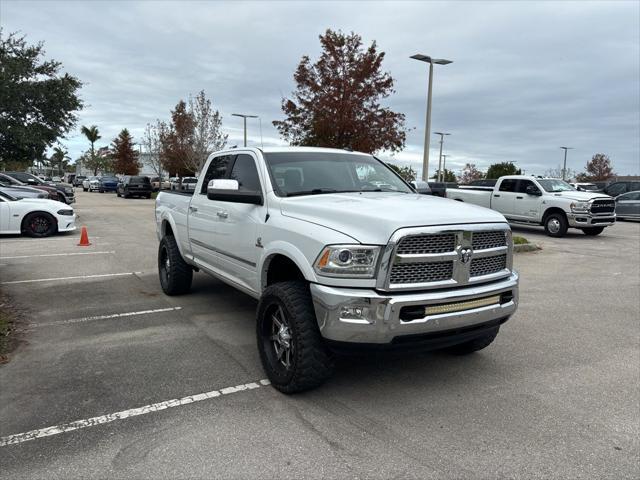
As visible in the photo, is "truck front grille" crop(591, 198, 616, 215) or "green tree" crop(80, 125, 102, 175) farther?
"green tree" crop(80, 125, 102, 175)

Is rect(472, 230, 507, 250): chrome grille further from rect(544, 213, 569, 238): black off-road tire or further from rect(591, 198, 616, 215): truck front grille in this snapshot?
rect(591, 198, 616, 215): truck front grille

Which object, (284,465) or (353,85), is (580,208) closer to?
(353,85)

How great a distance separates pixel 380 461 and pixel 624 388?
2413 millimetres

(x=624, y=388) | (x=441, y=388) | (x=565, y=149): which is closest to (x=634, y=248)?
(x=624, y=388)

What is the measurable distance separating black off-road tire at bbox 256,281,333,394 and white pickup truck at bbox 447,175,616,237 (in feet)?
45.1

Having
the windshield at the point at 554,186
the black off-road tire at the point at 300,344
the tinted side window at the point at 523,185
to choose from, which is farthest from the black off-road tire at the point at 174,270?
the windshield at the point at 554,186

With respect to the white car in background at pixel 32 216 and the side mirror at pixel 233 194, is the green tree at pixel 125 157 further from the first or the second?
the side mirror at pixel 233 194

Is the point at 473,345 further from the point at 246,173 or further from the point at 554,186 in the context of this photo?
the point at 554,186

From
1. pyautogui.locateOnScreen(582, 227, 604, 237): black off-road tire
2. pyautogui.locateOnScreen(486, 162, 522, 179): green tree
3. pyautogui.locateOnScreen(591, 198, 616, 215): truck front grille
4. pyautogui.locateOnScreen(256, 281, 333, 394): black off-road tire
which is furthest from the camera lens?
pyautogui.locateOnScreen(486, 162, 522, 179): green tree

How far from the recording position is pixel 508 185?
17094 millimetres

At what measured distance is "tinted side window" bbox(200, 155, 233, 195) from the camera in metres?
5.69

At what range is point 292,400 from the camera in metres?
3.78

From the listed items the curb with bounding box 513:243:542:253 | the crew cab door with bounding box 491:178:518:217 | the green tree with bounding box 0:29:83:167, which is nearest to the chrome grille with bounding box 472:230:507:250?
the curb with bounding box 513:243:542:253

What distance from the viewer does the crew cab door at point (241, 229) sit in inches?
178
